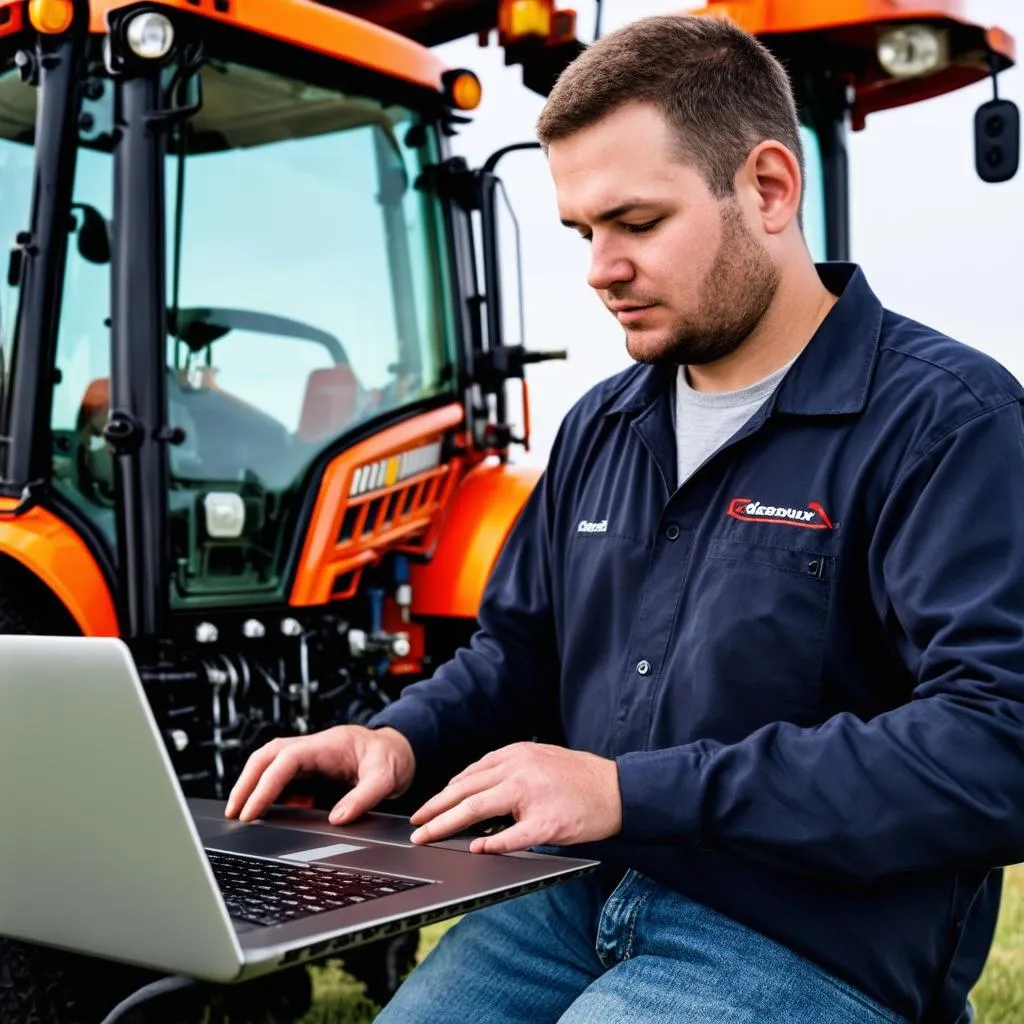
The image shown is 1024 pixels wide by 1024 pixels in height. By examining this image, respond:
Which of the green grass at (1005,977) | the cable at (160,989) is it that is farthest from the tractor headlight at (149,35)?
the green grass at (1005,977)

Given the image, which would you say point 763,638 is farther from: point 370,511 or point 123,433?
point 370,511

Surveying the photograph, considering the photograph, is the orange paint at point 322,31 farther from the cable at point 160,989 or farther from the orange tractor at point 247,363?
Answer: the cable at point 160,989

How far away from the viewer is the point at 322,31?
10.9 feet

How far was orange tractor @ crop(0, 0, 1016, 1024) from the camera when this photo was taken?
3012mm

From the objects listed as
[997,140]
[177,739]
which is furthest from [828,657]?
[997,140]

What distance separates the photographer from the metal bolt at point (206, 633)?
3.16 meters

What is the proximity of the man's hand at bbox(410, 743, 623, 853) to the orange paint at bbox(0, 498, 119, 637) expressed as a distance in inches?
69.7

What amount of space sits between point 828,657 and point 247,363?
2.00 meters

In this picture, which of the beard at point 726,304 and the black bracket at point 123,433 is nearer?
the beard at point 726,304

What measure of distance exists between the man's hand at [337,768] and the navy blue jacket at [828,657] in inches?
2.9

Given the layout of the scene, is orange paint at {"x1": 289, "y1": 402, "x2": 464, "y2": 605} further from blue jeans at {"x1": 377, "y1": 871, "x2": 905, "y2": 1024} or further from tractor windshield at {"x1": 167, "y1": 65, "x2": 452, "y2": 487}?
blue jeans at {"x1": 377, "y1": 871, "x2": 905, "y2": 1024}

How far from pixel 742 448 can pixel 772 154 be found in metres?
0.33

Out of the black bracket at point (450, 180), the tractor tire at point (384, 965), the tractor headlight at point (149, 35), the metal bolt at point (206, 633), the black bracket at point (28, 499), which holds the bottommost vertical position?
the tractor tire at point (384, 965)

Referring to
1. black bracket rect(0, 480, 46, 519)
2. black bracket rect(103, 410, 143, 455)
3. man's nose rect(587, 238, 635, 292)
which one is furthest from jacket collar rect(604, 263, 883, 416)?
black bracket rect(0, 480, 46, 519)
